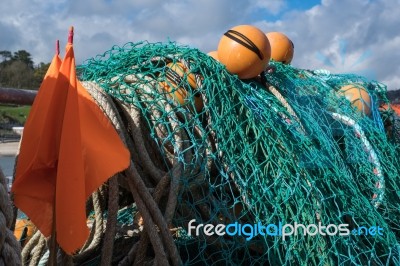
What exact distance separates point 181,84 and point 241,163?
41 centimetres

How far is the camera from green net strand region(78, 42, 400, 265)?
206 cm

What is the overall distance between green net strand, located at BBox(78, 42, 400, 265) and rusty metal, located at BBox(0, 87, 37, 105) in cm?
43

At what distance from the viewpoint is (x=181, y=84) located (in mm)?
2158

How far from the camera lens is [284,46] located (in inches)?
119

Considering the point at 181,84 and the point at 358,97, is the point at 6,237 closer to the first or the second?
the point at 181,84

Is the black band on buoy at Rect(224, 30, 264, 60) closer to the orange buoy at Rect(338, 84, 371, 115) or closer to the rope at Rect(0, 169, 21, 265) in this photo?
the orange buoy at Rect(338, 84, 371, 115)

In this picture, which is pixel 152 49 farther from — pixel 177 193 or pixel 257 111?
pixel 177 193

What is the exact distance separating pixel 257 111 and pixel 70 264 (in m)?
1.03

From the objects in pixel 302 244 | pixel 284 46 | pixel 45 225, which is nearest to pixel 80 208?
pixel 45 225

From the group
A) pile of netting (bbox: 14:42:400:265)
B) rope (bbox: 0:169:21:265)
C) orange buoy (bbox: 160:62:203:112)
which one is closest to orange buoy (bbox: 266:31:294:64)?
pile of netting (bbox: 14:42:400:265)

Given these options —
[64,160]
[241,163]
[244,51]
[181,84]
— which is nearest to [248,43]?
[244,51]

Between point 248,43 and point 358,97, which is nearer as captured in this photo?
point 248,43

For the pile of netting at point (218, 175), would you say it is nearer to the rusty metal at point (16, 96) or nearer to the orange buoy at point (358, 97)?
the rusty metal at point (16, 96)

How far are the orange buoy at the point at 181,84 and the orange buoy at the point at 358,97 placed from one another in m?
1.06
